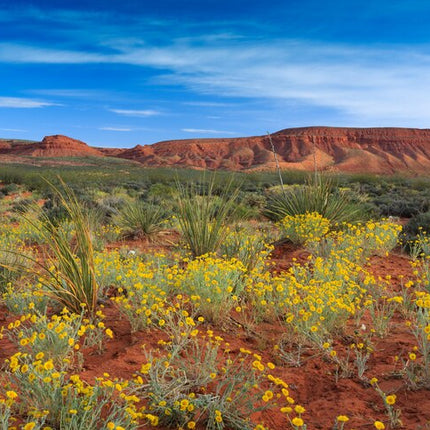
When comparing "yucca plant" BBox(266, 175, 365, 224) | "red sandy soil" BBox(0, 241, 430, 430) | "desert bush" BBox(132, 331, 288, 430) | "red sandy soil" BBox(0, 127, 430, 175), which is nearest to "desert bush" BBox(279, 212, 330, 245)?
"yucca plant" BBox(266, 175, 365, 224)

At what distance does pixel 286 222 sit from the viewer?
7910mm

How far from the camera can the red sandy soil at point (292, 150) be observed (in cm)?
9177

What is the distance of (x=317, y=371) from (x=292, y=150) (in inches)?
4107

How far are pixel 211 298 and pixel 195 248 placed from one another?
8.09ft

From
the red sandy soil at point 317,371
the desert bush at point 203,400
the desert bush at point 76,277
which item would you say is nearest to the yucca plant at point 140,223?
the desert bush at point 76,277

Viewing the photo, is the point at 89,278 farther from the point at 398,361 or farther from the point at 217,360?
the point at 398,361

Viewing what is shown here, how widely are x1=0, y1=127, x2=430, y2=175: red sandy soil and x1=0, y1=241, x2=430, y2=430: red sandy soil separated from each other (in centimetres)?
7983

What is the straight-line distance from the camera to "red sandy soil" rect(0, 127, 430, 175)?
9177 cm

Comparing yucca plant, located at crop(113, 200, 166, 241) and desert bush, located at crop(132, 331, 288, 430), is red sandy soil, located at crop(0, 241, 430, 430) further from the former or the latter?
yucca plant, located at crop(113, 200, 166, 241)

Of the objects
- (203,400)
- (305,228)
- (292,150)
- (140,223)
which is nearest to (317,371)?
(203,400)

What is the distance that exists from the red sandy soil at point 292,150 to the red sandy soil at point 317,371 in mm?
79828

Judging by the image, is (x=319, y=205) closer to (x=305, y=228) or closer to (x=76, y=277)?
(x=305, y=228)

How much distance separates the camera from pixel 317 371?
329 centimetres

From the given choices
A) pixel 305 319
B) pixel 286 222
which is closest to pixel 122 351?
pixel 305 319
